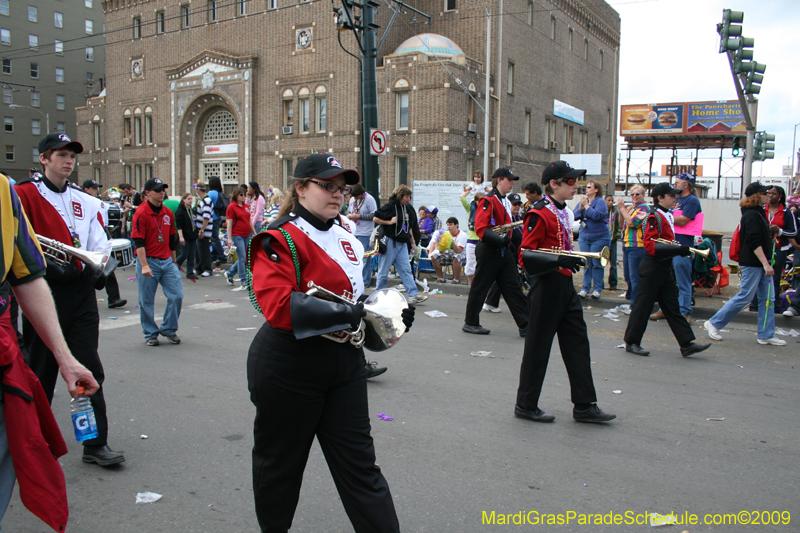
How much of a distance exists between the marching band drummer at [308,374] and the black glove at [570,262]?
236 cm

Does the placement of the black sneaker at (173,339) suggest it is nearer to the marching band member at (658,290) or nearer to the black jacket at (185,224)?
the marching band member at (658,290)

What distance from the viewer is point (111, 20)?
3881 centimetres

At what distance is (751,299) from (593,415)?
3.94 m

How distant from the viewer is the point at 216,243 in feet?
48.9

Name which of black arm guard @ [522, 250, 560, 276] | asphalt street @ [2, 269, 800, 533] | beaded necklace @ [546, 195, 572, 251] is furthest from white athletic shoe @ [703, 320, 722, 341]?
black arm guard @ [522, 250, 560, 276]

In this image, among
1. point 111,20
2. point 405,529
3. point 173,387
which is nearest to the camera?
point 405,529

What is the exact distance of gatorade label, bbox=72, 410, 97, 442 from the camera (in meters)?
2.68

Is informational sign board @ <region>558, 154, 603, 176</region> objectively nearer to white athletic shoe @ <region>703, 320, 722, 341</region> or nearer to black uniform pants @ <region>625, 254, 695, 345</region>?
white athletic shoe @ <region>703, 320, 722, 341</region>

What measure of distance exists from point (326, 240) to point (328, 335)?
0.42 metres

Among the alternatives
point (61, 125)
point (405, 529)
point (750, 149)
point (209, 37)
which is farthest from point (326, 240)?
point (61, 125)

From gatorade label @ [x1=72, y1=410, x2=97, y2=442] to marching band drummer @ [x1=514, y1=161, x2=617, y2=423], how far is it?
10.0ft

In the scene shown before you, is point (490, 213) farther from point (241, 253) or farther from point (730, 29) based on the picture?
point (730, 29)

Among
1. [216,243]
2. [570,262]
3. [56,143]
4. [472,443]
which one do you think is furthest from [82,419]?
[216,243]

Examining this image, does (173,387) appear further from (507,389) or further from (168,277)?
(507,389)
